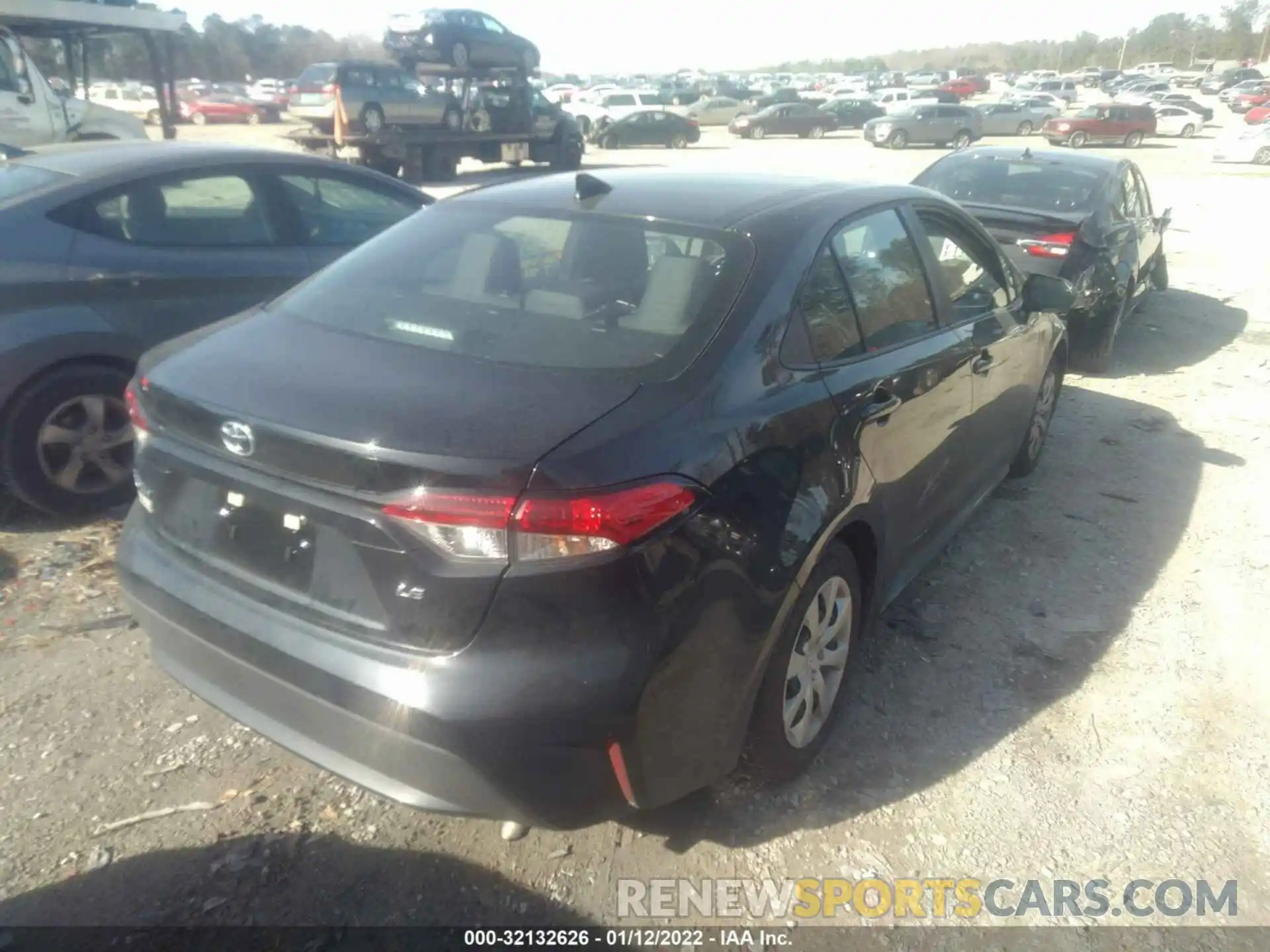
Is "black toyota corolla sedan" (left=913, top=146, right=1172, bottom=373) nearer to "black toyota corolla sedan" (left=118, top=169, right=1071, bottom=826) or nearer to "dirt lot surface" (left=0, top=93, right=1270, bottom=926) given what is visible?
"dirt lot surface" (left=0, top=93, right=1270, bottom=926)

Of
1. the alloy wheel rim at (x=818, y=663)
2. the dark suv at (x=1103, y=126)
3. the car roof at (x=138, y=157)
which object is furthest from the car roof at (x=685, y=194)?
the dark suv at (x=1103, y=126)

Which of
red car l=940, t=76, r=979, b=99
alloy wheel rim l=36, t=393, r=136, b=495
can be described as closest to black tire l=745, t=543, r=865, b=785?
alloy wheel rim l=36, t=393, r=136, b=495

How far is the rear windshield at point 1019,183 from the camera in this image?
7.75 metres

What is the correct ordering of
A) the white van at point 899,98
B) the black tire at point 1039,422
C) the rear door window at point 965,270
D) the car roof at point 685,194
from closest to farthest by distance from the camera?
the car roof at point 685,194 → the rear door window at point 965,270 → the black tire at point 1039,422 → the white van at point 899,98

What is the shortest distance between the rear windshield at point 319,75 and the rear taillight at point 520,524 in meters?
21.0

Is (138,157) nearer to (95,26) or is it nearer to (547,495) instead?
(547,495)

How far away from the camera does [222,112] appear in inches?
1663

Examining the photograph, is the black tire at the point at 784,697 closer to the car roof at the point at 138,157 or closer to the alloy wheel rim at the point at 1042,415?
the alloy wheel rim at the point at 1042,415

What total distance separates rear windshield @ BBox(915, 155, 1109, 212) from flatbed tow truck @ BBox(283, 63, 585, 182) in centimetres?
1429

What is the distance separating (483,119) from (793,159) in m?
10.3

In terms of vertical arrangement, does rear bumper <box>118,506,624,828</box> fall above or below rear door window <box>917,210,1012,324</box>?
below

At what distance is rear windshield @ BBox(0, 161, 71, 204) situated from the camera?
14.3ft

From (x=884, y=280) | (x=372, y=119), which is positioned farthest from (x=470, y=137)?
(x=884, y=280)

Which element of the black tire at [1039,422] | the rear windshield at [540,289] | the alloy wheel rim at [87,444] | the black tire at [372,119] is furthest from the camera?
the black tire at [372,119]
